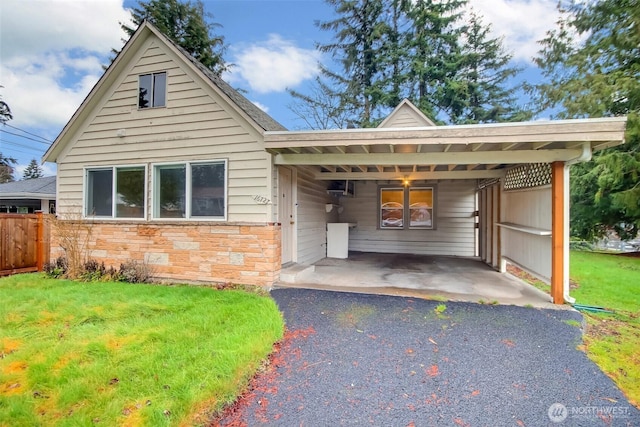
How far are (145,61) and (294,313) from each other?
625 cm

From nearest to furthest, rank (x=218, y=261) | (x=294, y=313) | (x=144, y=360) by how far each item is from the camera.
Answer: (x=144, y=360), (x=294, y=313), (x=218, y=261)

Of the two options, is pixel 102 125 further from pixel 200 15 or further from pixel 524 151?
pixel 200 15

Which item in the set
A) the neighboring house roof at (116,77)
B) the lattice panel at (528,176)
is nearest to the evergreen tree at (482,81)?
the lattice panel at (528,176)

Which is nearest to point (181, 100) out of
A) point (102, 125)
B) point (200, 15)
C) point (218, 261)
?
point (102, 125)

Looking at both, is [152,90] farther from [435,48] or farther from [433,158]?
[435,48]

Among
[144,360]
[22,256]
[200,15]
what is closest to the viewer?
[144,360]

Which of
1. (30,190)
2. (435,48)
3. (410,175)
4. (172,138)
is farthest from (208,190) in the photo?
(435,48)

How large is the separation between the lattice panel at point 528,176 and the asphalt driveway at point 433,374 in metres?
2.31

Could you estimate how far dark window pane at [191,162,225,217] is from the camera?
19.6 ft

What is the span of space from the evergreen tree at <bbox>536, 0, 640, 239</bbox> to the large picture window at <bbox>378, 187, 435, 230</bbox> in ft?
18.1

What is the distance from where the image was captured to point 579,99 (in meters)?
10.7

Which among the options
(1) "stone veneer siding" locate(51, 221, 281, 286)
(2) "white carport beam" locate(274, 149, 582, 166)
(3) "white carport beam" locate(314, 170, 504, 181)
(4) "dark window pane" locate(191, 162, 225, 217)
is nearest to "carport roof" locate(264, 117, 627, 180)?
(2) "white carport beam" locate(274, 149, 582, 166)

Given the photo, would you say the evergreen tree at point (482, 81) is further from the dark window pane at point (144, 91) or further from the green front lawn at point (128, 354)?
the green front lawn at point (128, 354)

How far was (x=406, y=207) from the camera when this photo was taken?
35.7 ft
